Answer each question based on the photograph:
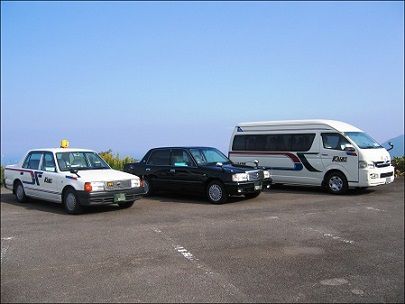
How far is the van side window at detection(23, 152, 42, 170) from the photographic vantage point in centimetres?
1211

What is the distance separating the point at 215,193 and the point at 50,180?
4259 mm

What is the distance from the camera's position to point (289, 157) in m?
14.6

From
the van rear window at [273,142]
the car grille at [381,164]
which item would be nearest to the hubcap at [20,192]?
the van rear window at [273,142]

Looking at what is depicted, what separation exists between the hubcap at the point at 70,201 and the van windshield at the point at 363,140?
8046 mm

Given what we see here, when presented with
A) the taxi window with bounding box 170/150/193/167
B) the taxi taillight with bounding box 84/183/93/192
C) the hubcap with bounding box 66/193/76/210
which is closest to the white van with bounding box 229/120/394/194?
the taxi window with bounding box 170/150/193/167

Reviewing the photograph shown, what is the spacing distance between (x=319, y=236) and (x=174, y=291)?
3574mm

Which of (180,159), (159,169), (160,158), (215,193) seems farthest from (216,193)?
(160,158)

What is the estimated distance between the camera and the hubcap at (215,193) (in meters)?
12.0

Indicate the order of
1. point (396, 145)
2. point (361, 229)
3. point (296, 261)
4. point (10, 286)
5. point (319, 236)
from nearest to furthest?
point (10, 286) → point (296, 261) → point (319, 236) → point (361, 229) → point (396, 145)

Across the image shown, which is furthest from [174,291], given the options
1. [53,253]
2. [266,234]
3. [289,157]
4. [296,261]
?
[289,157]

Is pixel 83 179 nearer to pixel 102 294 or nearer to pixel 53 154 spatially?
pixel 53 154

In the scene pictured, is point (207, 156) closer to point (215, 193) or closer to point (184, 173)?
point (184, 173)

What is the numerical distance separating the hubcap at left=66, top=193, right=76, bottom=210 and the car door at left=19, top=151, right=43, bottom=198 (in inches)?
57.3

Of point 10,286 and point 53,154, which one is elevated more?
point 53,154
